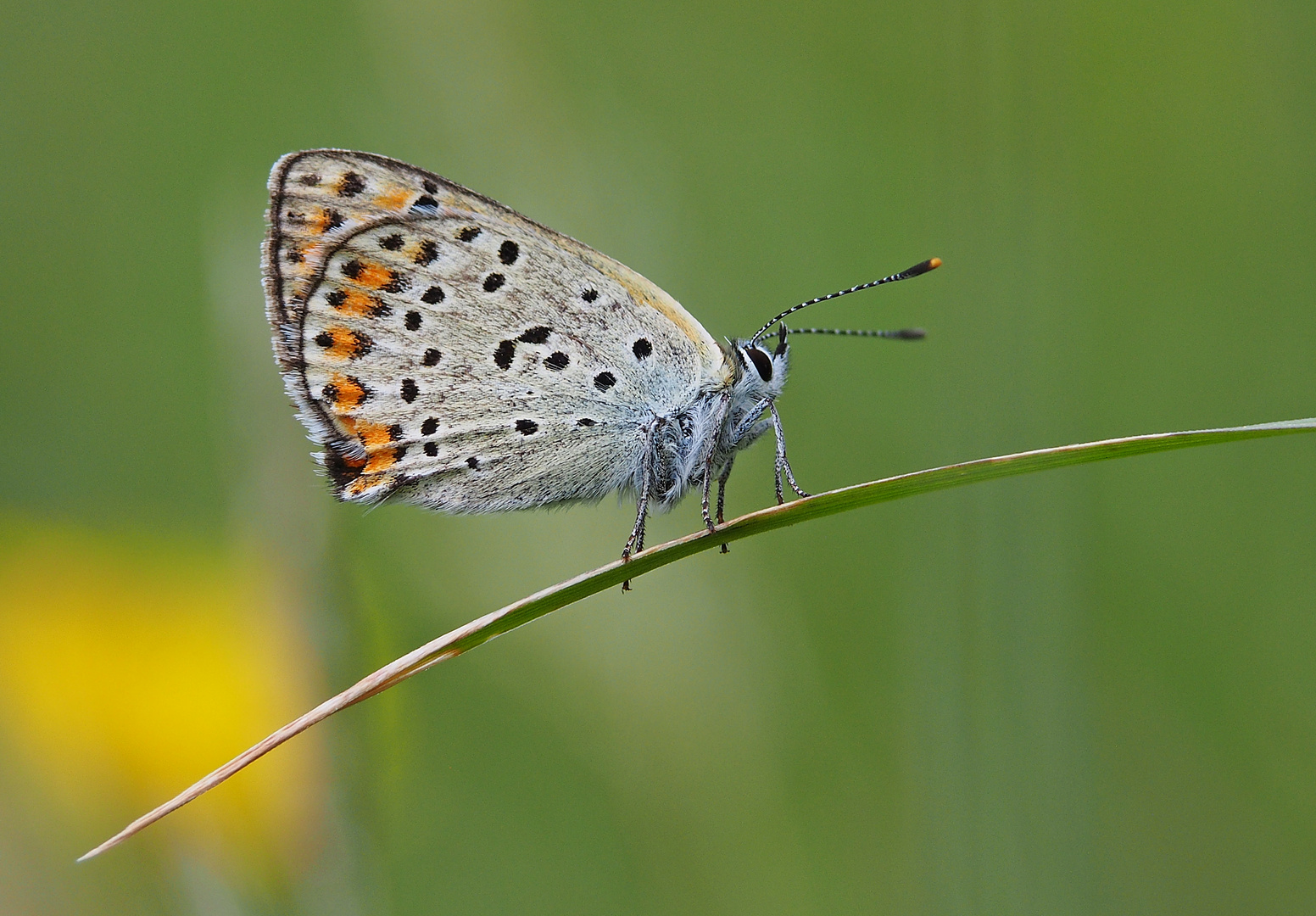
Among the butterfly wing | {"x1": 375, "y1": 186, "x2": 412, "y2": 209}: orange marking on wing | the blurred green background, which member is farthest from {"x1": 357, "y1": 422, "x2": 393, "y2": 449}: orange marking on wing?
{"x1": 375, "y1": 186, "x2": 412, "y2": 209}: orange marking on wing

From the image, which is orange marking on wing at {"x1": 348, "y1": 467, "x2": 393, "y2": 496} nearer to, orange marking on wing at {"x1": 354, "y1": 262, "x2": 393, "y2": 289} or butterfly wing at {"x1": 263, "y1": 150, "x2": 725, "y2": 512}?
butterfly wing at {"x1": 263, "y1": 150, "x2": 725, "y2": 512}

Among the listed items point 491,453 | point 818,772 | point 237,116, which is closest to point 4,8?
point 237,116

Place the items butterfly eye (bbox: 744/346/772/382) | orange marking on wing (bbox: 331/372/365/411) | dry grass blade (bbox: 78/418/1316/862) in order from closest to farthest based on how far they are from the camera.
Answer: dry grass blade (bbox: 78/418/1316/862) → orange marking on wing (bbox: 331/372/365/411) → butterfly eye (bbox: 744/346/772/382)

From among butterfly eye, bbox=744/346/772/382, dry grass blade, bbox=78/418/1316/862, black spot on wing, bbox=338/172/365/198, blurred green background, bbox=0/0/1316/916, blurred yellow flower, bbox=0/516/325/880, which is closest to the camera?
dry grass blade, bbox=78/418/1316/862

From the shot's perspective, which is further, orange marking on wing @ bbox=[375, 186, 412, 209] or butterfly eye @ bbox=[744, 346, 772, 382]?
butterfly eye @ bbox=[744, 346, 772, 382]

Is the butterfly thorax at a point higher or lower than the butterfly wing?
lower

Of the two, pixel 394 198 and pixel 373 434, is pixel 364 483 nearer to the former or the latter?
pixel 373 434
